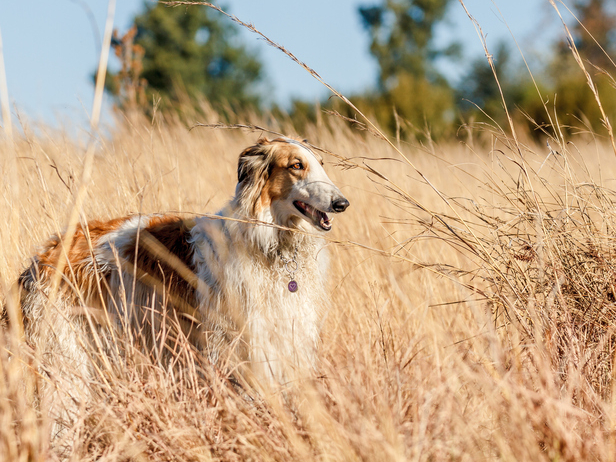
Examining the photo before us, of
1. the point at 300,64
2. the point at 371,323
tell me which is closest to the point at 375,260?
the point at 371,323

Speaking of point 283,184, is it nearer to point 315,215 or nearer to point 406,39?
point 315,215

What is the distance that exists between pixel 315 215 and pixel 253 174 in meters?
0.44

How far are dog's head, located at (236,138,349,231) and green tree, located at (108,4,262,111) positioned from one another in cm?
2687

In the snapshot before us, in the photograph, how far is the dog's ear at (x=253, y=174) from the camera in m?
3.03

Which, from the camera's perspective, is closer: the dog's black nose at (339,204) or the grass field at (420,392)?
the grass field at (420,392)

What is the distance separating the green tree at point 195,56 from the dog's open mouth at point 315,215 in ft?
88.9

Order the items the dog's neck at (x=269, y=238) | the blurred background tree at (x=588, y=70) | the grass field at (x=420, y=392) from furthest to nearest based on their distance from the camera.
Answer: the blurred background tree at (x=588, y=70), the dog's neck at (x=269, y=238), the grass field at (x=420, y=392)

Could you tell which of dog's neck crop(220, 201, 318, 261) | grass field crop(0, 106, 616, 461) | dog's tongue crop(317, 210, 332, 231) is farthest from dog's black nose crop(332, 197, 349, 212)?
grass field crop(0, 106, 616, 461)

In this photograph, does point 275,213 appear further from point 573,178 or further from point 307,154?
point 573,178

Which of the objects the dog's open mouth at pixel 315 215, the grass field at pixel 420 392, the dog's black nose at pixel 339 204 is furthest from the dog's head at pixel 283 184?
the grass field at pixel 420 392

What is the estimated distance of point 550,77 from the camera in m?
26.0

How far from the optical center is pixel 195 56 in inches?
1267

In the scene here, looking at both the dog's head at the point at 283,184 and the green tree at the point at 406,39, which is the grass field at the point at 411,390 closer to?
the dog's head at the point at 283,184

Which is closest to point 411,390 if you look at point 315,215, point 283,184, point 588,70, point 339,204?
point 339,204
